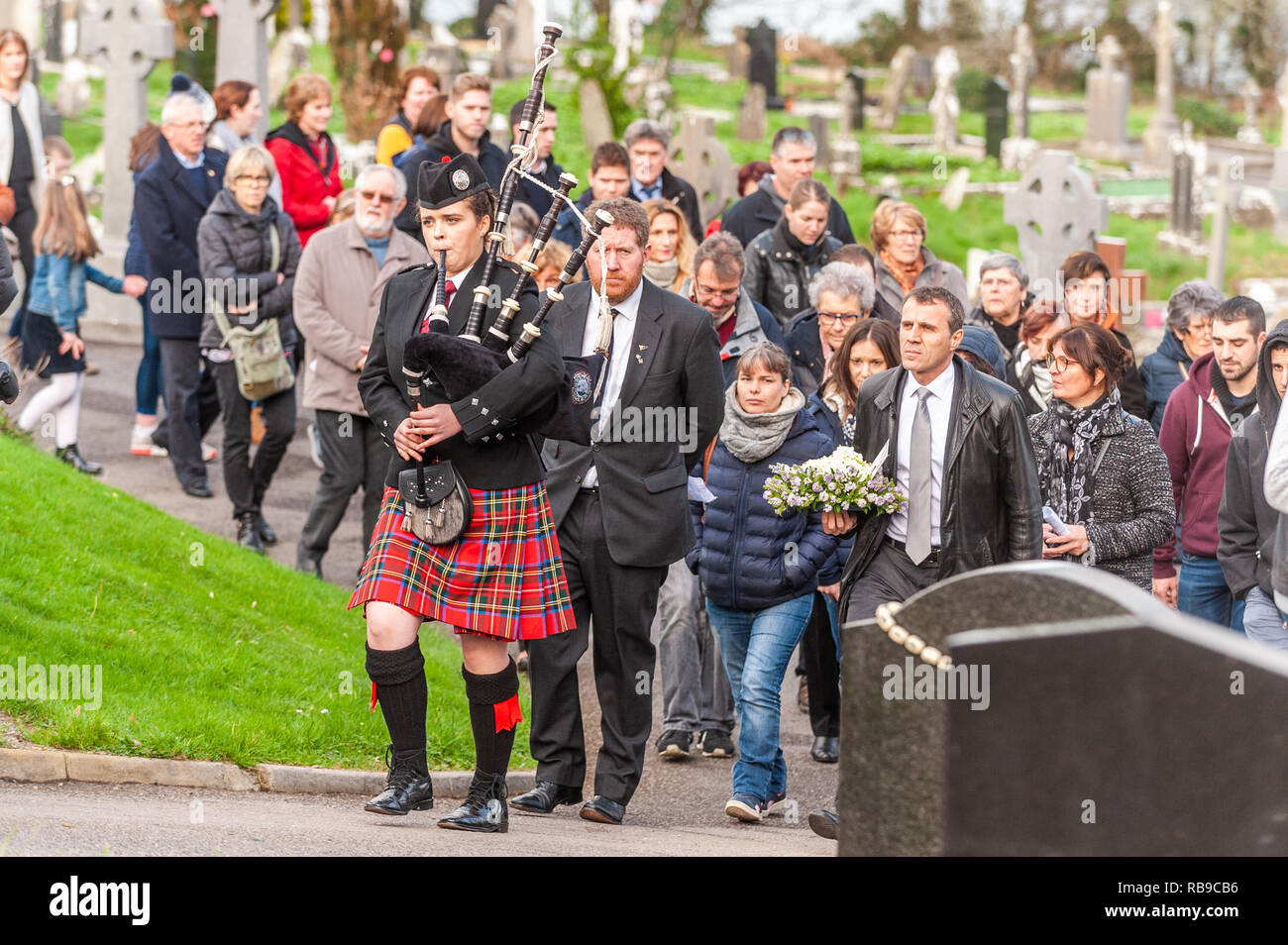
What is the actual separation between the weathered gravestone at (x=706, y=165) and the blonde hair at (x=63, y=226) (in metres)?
7.51

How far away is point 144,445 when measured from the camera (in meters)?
12.4

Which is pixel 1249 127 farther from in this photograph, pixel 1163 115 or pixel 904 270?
pixel 904 270

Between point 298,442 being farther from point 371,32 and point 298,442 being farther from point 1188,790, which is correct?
point 371,32

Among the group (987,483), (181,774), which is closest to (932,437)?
(987,483)

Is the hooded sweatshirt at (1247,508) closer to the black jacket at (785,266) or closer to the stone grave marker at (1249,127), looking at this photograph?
the black jacket at (785,266)

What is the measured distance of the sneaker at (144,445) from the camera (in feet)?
40.8

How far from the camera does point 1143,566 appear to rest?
7156 mm

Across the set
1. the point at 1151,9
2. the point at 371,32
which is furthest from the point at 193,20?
the point at 1151,9

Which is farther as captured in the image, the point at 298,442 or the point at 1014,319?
the point at 298,442

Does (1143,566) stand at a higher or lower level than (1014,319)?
lower

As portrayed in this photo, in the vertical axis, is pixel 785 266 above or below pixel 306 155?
below

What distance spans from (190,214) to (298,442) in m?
2.72

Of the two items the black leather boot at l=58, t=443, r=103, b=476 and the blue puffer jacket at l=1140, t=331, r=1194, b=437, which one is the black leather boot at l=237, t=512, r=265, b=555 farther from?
the blue puffer jacket at l=1140, t=331, r=1194, b=437

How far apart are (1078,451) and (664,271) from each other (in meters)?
2.83
